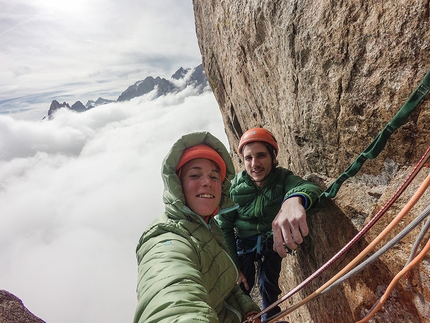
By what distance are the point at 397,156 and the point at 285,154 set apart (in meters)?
2.73

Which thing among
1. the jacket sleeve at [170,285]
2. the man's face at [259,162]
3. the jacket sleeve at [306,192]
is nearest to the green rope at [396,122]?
the jacket sleeve at [306,192]

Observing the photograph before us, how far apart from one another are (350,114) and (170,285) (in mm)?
3024

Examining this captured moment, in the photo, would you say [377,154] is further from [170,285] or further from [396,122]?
[170,285]

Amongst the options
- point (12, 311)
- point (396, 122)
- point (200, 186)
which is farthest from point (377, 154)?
point (12, 311)

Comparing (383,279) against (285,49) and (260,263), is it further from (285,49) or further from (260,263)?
(285,49)

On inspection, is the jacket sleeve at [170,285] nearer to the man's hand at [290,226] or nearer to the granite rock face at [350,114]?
the man's hand at [290,226]

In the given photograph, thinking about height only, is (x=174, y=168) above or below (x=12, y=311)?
above

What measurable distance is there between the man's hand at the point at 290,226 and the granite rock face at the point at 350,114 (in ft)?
2.86

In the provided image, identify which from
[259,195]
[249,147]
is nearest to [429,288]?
[259,195]

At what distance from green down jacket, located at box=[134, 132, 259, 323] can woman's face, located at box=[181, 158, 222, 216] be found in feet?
0.43

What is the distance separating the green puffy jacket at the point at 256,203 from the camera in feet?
13.1

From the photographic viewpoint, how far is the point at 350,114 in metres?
3.26

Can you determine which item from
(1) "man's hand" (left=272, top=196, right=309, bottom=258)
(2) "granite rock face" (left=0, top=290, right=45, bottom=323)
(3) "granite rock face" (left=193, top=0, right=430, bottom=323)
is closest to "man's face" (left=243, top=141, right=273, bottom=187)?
(3) "granite rock face" (left=193, top=0, right=430, bottom=323)

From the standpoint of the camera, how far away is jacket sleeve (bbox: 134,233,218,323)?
67.4 inches
